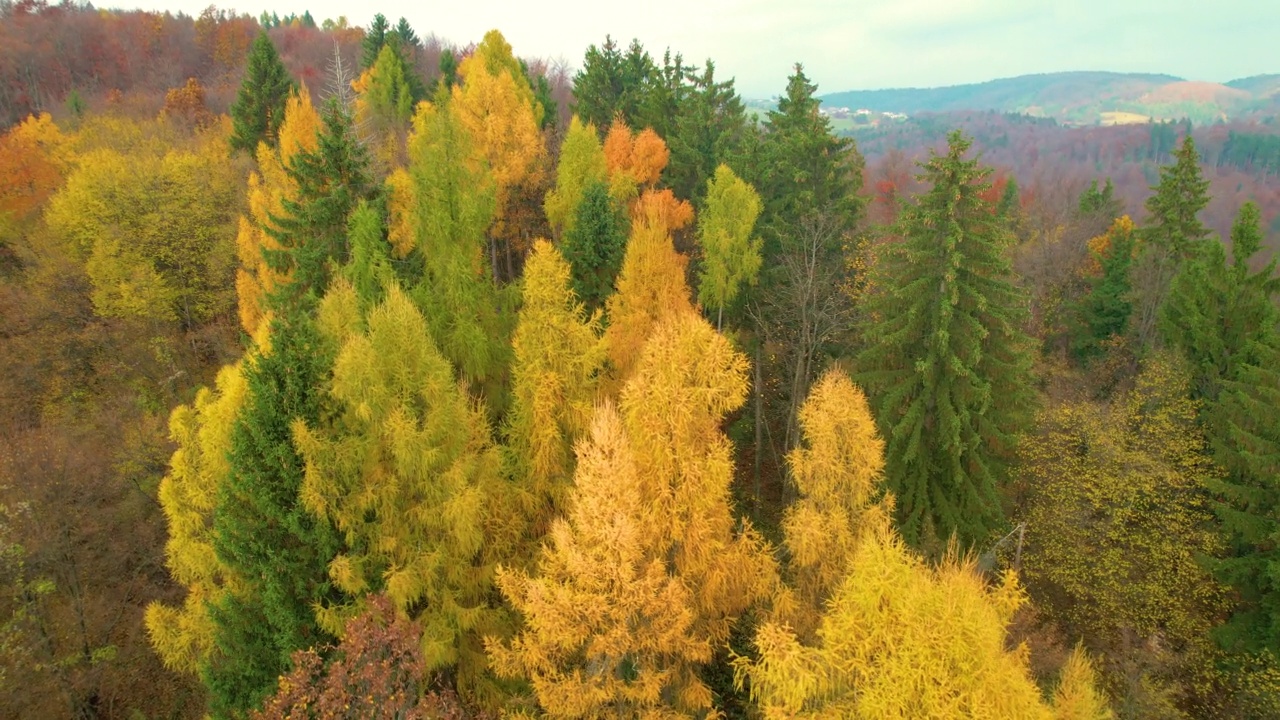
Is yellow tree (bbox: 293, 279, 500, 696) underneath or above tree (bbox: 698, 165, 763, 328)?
underneath

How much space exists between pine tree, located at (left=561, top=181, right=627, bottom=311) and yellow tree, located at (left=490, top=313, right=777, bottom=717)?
31.4 feet

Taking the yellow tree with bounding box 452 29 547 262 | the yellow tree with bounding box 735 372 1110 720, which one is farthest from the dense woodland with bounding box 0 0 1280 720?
the yellow tree with bounding box 452 29 547 262

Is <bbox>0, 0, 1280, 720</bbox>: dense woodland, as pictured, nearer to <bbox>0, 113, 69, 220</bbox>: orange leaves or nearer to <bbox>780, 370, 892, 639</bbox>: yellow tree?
<bbox>780, 370, 892, 639</bbox>: yellow tree

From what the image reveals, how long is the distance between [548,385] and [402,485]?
→ 13.0 ft

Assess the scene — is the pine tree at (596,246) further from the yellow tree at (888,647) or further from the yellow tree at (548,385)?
the yellow tree at (888,647)

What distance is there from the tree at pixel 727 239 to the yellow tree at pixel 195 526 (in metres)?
14.5

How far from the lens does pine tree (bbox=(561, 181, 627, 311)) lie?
834 inches

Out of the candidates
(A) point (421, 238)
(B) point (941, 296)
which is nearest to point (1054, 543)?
(B) point (941, 296)

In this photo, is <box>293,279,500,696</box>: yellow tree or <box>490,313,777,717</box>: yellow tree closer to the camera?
<box>490,313,777,717</box>: yellow tree

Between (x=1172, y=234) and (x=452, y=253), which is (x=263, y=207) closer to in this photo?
(x=452, y=253)

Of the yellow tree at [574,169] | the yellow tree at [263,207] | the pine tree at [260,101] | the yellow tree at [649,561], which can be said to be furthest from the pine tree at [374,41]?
the yellow tree at [649,561]

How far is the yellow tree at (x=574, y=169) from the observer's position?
80.7ft

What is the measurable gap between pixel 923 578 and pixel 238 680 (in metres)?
13.0

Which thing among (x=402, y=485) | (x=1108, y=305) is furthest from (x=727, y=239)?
(x=1108, y=305)
